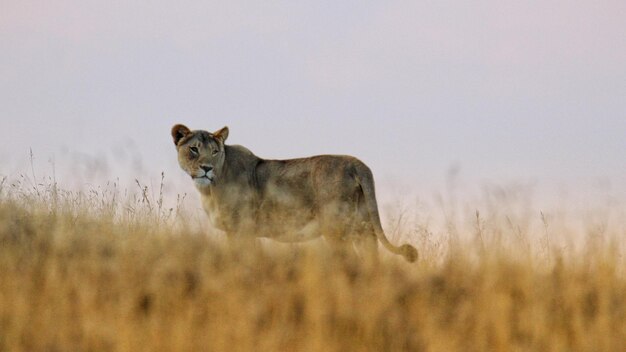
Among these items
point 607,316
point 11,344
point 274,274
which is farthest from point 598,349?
A: point 11,344

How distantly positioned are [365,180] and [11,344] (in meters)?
5.15

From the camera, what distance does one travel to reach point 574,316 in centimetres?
691

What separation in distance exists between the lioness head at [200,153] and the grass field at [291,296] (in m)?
1.57

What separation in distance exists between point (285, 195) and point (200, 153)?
1.13m

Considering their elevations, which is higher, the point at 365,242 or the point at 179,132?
the point at 179,132

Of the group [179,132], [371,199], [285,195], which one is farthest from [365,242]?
[179,132]

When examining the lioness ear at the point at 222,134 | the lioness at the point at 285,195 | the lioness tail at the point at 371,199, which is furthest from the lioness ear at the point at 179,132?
the lioness tail at the point at 371,199

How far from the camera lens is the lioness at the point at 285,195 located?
399 inches

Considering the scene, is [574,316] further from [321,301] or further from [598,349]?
[321,301]

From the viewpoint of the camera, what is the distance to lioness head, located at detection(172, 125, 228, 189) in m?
10.5

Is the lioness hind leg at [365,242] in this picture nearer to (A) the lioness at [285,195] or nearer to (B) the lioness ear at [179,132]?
(A) the lioness at [285,195]

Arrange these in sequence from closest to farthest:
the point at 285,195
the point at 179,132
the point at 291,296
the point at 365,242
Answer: the point at 291,296, the point at 365,242, the point at 285,195, the point at 179,132

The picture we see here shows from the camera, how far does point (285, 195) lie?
10.5 metres

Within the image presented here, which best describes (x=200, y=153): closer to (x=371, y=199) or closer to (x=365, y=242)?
(x=371, y=199)
